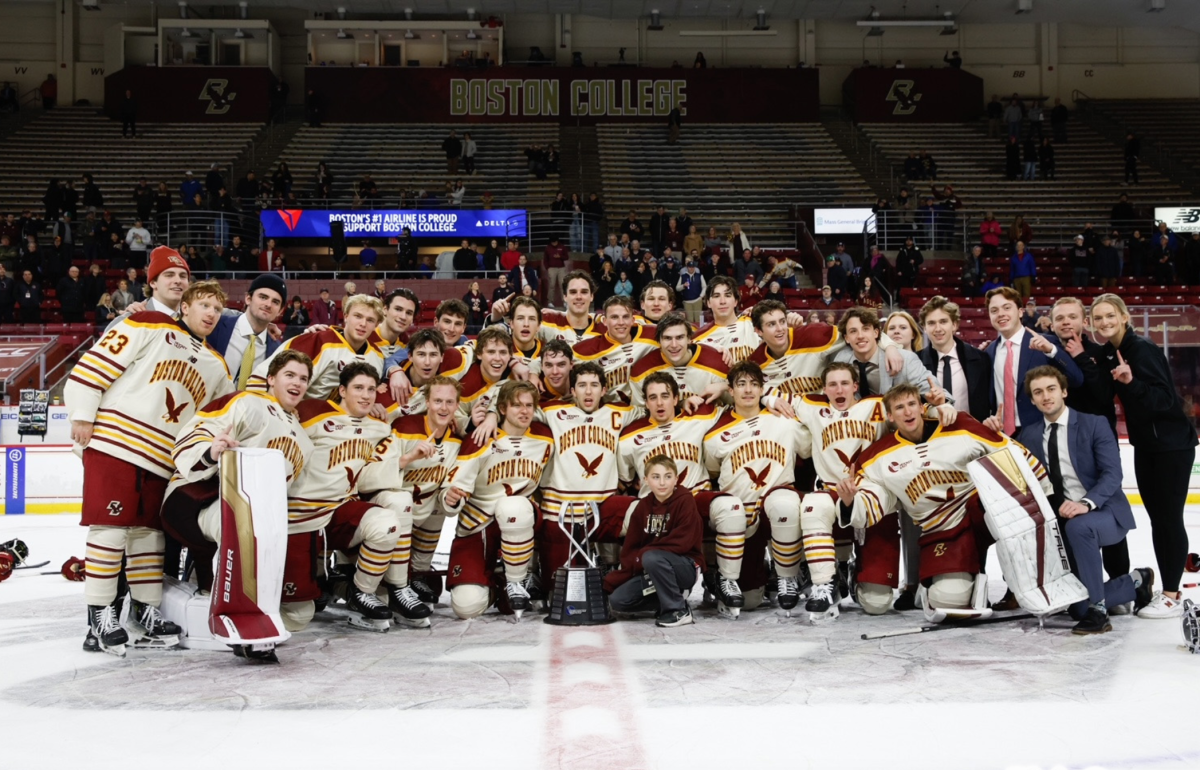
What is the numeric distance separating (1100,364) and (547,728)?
Result: 359 cm

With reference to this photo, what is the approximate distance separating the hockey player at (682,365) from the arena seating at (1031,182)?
16.4 m

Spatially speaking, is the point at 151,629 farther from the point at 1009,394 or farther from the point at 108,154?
the point at 108,154

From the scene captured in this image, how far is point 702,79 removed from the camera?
25734mm

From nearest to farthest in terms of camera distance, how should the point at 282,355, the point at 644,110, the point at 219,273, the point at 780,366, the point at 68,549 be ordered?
the point at 282,355
the point at 780,366
the point at 68,549
the point at 219,273
the point at 644,110

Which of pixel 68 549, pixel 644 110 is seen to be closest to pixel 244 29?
pixel 644 110

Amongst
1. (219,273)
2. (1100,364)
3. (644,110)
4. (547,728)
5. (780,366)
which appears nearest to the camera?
(547,728)

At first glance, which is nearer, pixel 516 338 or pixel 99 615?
pixel 99 615

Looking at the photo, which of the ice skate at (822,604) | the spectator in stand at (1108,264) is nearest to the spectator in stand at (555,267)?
the spectator in stand at (1108,264)

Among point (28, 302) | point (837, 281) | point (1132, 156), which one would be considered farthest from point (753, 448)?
point (1132, 156)

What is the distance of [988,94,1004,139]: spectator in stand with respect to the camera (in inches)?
999

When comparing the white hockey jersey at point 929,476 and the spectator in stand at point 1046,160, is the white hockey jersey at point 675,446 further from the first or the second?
the spectator in stand at point 1046,160

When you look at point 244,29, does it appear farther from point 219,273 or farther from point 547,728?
point 547,728

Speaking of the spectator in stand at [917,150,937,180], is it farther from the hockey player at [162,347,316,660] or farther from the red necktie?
the hockey player at [162,347,316,660]

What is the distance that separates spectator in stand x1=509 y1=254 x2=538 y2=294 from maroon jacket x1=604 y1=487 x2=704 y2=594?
9.26 m
